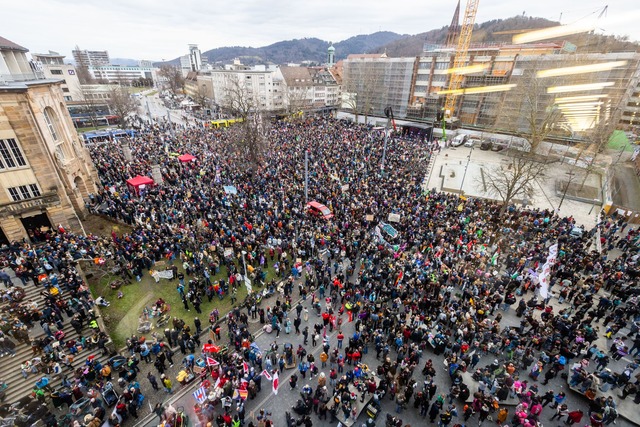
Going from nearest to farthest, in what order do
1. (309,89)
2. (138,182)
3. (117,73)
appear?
1. (138,182)
2. (309,89)
3. (117,73)

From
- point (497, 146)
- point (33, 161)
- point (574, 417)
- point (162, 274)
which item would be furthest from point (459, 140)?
point (33, 161)

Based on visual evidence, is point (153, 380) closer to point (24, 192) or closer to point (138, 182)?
point (24, 192)

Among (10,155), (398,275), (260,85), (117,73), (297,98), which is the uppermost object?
(117,73)

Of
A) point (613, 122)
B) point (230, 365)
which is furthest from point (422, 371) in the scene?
point (613, 122)

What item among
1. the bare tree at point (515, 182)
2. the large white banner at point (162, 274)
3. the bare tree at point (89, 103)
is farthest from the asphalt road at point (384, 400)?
the bare tree at point (89, 103)

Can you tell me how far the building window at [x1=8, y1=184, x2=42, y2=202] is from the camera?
58.4 feet

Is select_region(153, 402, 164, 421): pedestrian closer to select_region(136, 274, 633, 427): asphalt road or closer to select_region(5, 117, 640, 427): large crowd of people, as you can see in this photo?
select_region(136, 274, 633, 427): asphalt road

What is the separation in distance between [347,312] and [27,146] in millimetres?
21779

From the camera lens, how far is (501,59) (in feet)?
159

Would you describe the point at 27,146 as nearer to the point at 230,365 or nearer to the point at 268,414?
the point at 230,365

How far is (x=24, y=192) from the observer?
1825cm

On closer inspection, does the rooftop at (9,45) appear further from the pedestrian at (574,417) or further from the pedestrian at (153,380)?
the pedestrian at (574,417)

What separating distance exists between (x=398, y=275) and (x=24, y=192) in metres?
23.8

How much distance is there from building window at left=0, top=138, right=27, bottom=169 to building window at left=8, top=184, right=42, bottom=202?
1345 millimetres
